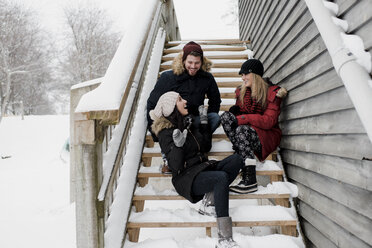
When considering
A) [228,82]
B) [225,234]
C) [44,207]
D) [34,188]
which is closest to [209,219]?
[225,234]

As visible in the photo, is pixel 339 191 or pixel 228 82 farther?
pixel 228 82

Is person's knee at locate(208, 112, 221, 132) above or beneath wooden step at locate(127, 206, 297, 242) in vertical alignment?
above

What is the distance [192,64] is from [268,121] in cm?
89

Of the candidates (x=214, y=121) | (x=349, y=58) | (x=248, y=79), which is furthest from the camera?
(x=214, y=121)

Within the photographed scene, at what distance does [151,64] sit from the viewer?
3779 millimetres

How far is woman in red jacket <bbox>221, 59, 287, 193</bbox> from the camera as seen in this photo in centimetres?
210

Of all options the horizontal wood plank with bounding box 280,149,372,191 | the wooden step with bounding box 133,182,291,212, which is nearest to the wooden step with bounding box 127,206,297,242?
the wooden step with bounding box 133,182,291,212

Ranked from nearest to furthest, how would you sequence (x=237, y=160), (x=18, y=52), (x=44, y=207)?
(x=237, y=160)
(x=44, y=207)
(x=18, y=52)

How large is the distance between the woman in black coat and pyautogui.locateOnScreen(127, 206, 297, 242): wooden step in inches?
6.0

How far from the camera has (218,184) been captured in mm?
1835

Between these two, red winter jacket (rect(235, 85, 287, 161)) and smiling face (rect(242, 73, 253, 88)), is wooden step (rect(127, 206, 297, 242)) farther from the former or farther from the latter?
smiling face (rect(242, 73, 253, 88))

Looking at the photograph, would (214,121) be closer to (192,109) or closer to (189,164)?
(192,109)

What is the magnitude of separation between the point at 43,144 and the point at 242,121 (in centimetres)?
1091

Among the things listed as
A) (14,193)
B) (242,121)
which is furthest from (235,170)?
(14,193)
